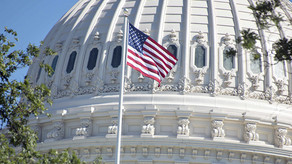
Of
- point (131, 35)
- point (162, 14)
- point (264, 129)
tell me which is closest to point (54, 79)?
point (162, 14)

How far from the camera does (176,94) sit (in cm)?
4650

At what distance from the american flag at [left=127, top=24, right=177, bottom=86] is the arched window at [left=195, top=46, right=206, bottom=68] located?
9.92 meters

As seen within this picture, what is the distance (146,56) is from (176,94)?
11403mm

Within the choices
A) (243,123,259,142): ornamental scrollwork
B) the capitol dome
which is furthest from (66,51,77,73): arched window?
(243,123,259,142): ornamental scrollwork

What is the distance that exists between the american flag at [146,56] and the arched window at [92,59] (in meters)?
12.0

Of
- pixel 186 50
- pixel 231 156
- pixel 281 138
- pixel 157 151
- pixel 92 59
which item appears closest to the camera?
pixel 157 151

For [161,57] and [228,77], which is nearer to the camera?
[161,57]

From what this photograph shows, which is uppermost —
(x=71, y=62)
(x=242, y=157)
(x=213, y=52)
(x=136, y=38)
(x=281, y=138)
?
(x=213, y=52)

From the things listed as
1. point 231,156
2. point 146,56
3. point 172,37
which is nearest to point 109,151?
point 231,156

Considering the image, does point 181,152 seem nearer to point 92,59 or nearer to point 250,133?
point 250,133

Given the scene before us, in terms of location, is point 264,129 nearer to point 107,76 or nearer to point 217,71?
point 217,71

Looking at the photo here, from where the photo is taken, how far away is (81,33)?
52219 millimetres

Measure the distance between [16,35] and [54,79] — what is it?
79.6 feet

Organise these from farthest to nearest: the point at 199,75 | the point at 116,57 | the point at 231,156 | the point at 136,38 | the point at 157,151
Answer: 1. the point at 116,57
2. the point at 199,75
3. the point at 231,156
4. the point at 157,151
5. the point at 136,38
